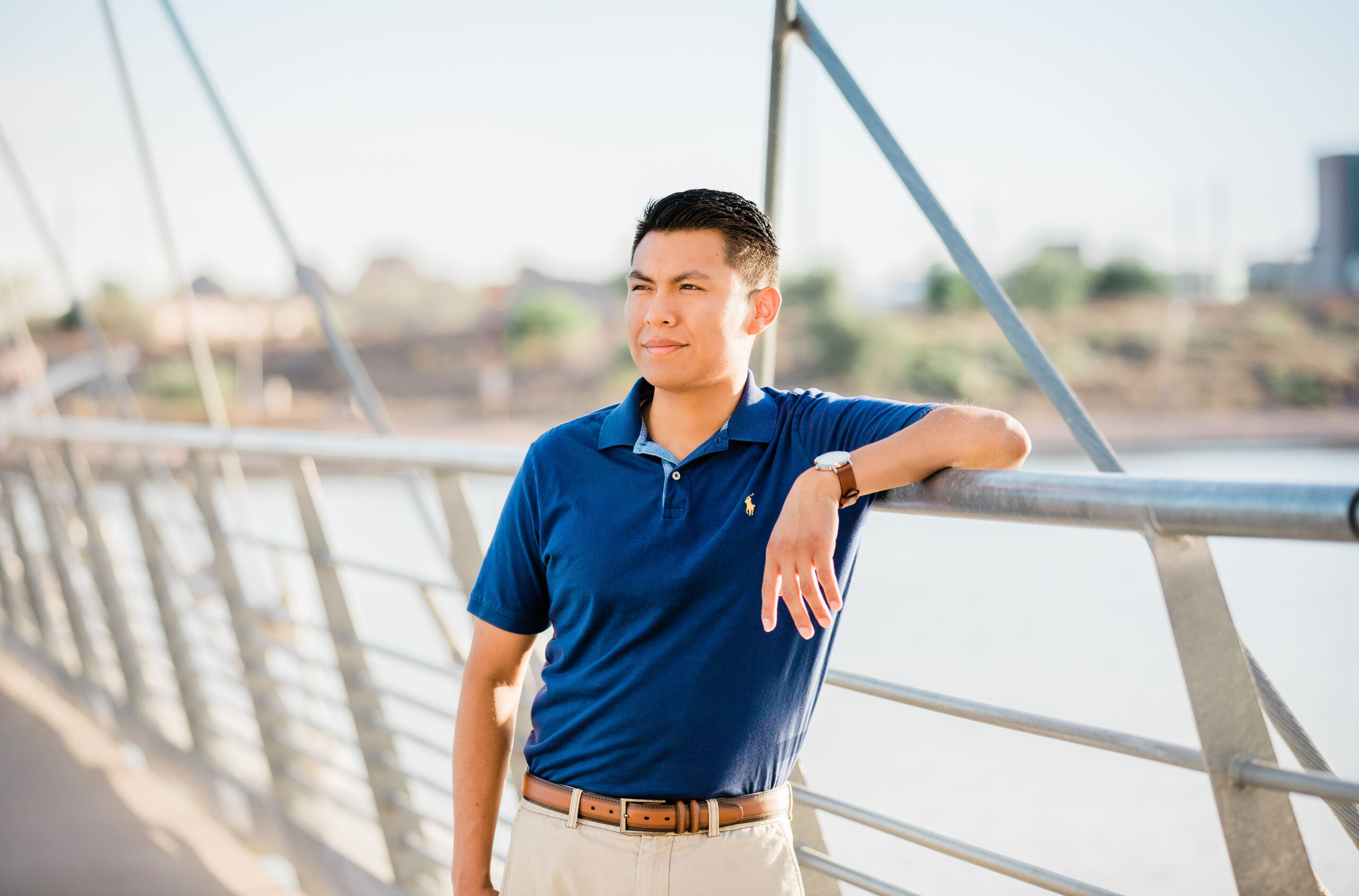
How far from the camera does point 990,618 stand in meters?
12.5

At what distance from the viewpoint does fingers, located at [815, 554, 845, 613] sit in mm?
1004

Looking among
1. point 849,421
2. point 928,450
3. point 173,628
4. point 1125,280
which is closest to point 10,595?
point 173,628

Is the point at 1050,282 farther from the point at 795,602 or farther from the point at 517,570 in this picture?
the point at 795,602

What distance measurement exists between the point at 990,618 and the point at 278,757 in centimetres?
1081

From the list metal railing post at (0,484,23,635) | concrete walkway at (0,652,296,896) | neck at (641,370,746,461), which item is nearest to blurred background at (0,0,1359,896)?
neck at (641,370,746,461)

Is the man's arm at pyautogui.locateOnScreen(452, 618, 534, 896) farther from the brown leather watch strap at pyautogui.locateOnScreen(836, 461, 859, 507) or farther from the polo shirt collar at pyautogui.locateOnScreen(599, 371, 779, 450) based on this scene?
the brown leather watch strap at pyautogui.locateOnScreen(836, 461, 859, 507)

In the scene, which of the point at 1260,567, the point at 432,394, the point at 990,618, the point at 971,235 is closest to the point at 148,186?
the point at 971,235

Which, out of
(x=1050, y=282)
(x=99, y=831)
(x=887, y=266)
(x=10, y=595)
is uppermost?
(x=99, y=831)

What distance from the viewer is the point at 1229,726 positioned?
877mm

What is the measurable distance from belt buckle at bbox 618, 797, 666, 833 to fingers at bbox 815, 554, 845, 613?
268 millimetres

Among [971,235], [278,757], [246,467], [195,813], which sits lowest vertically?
[246,467]

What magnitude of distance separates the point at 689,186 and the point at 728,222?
6cm

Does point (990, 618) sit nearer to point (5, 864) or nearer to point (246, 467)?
point (5, 864)

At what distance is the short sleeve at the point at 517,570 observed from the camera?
1.23 metres
